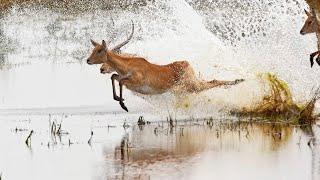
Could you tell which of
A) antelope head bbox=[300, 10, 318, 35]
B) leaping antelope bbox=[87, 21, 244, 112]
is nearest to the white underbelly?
leaping antelope bbox=[87, 21, 244, 112]

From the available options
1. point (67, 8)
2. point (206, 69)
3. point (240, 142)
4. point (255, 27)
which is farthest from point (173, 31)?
point (67, 8)

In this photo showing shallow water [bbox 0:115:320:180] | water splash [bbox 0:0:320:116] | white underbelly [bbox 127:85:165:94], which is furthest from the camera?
water splash [bbox 0:0:320:116]

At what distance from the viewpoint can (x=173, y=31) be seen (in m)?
18.5

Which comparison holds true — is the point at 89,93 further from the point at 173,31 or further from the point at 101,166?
the point at 101,166

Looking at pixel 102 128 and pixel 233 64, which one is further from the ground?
pixel 233 64

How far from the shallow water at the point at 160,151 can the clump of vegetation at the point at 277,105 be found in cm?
81

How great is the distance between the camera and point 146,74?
523 inches

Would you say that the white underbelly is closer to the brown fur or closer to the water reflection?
the brown fur

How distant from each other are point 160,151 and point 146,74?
11.7 feet

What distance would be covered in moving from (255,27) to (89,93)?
10.9ft

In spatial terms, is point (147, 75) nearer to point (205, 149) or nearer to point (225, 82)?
point (225, 82)

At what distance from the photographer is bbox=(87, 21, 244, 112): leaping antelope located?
13.1m

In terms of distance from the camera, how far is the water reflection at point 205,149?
27.6 feet

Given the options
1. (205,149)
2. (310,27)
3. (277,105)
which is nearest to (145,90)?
(277,105)
